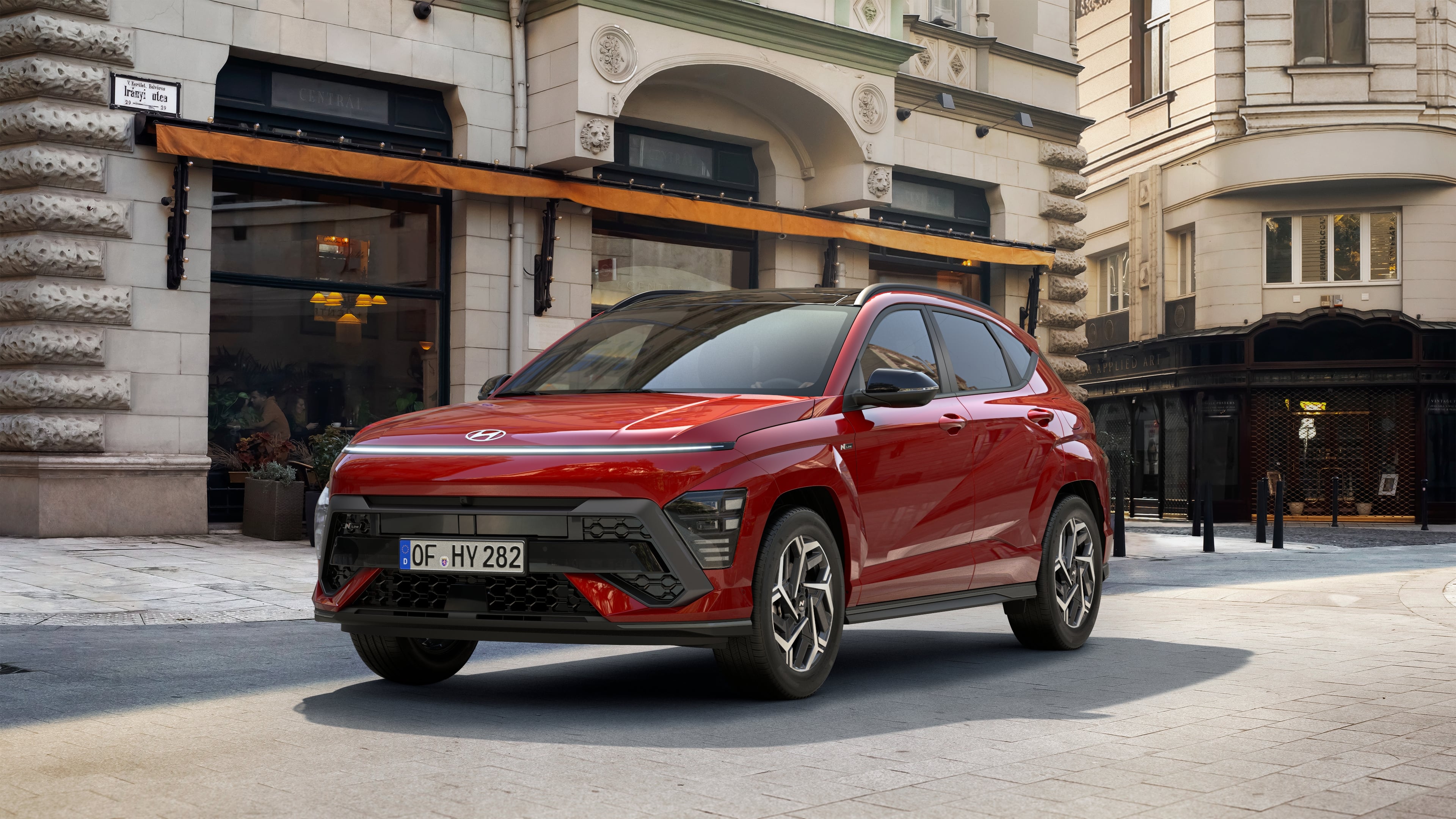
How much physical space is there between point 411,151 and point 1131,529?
41.1ft

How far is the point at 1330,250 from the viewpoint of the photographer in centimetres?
3027

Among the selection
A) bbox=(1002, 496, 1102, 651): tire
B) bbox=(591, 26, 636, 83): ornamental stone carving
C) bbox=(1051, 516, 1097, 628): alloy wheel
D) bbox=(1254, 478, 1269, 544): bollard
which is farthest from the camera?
bbox=(1254, 478, 1269, 544): bollard

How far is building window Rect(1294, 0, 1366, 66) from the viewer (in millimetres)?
30078

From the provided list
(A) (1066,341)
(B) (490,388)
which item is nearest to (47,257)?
(B) (490,388)

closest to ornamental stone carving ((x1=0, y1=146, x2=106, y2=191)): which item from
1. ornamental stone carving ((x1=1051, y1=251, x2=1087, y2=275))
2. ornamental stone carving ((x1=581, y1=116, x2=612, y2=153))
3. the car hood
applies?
ornamental stone carving ((x1=581, y1=116, x2=612, y2=153))

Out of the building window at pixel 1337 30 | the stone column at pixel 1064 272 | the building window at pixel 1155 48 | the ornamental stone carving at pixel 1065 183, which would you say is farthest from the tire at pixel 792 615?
the building window at pixel 1155 48

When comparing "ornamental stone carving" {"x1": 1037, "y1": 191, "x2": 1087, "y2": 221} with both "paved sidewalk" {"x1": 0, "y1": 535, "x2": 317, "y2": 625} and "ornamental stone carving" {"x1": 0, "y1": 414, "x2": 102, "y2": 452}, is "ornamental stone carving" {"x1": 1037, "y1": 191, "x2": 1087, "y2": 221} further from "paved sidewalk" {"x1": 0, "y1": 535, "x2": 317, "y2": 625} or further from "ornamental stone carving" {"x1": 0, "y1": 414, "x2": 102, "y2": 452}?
"ornamental stone carving" {"x1": 0, "y1": 414, "x2": 102, "y2": 452}

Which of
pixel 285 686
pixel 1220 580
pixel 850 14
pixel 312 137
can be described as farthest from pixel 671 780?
pixel 850 14

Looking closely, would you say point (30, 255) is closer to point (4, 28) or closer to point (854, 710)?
point (4, 28)

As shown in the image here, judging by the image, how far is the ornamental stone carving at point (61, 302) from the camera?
1407 cm

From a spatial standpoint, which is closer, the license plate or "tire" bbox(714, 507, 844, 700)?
the license plate

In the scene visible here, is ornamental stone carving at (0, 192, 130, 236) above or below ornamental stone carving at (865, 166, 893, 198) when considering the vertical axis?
below

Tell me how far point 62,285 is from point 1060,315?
48.8ft

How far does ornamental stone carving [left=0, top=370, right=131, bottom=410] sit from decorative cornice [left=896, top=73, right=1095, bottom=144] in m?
11.4
